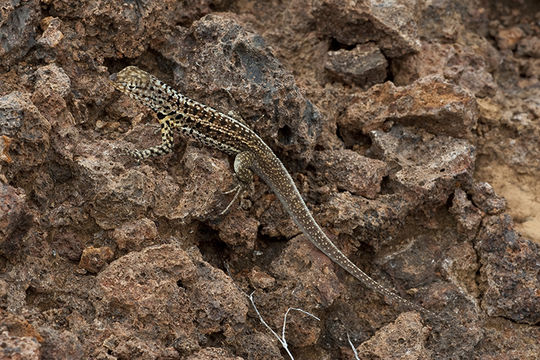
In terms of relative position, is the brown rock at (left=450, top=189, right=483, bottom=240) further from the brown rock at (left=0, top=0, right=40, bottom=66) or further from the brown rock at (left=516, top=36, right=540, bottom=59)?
the brown rock at (left=0, top=0, right=40, bottom=66)

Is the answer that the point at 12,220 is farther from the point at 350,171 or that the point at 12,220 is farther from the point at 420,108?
the point at 420,108

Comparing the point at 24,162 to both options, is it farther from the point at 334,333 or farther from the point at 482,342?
the point at 482,342

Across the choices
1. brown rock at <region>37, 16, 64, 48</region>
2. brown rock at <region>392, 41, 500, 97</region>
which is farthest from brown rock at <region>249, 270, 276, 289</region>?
brown rock at <region>392, 41, 500, 97</region>

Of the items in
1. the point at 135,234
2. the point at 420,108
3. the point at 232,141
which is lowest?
the point at 135,234

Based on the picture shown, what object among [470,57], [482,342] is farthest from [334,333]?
[470,57]

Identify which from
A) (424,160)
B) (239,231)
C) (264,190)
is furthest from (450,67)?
(239,231)

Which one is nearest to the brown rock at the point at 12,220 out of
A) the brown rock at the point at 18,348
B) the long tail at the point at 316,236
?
the brown rock at the point at 18,348

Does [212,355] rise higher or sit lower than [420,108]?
lower
